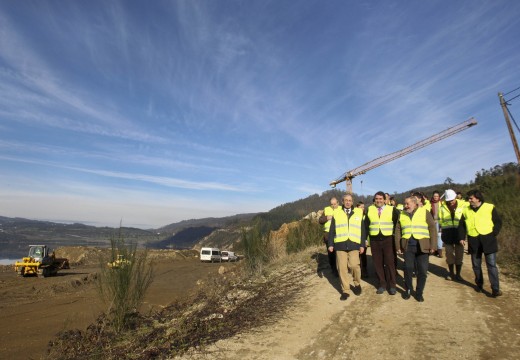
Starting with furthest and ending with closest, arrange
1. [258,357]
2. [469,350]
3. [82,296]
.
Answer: [82,296]
[258,357]
[469,350]

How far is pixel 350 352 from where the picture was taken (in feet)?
13.7

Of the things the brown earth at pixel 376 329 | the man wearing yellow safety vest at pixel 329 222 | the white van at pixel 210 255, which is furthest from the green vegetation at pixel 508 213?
the white van at pixel 210 255

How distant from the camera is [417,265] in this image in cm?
608

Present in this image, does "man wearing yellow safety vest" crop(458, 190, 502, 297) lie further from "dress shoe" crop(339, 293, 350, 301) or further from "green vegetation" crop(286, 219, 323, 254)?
"green vegetation" crop(286, 219, 323, 254)

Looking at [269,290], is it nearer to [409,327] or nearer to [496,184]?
[409,327]

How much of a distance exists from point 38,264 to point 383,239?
2200cm

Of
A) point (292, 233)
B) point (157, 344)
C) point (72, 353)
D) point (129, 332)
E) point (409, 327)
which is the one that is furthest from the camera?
point (292, 233)

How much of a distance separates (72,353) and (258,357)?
3.33 metres

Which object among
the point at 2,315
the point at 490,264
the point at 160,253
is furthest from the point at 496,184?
the point at 160,253

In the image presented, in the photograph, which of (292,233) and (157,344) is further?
(292,233)

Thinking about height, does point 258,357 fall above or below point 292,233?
below

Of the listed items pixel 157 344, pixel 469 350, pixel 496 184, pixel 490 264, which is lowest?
pixel 157 344

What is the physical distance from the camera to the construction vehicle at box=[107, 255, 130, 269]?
6.74 m

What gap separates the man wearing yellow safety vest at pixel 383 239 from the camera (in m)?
6.36
